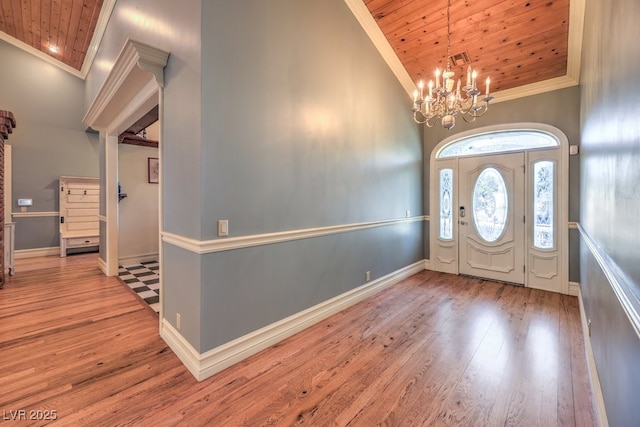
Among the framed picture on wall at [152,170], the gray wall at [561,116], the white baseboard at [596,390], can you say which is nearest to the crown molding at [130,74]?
the framed picture on wall at [152,170]

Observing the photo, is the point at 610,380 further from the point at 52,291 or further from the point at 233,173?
the point at 52,291

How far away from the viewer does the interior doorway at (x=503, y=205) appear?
3.80 m

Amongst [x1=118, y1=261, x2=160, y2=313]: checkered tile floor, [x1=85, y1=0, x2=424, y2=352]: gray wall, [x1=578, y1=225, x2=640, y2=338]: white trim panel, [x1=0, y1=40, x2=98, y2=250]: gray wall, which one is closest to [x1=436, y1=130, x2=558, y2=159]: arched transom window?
[x1=85, y1=0, x2=424, y2=352]: gray wall

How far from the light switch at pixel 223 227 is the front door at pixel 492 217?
13.0 feet

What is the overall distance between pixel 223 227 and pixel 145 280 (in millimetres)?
3047

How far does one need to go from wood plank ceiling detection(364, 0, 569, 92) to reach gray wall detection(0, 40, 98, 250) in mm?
6631

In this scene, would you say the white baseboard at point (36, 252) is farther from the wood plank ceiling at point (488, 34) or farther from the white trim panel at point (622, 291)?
the white trim panel at point (622, 291)

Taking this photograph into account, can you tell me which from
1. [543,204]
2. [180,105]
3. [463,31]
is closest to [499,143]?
[543,204]

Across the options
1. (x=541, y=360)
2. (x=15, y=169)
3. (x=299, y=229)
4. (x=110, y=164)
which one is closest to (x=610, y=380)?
(x=541, y=360)

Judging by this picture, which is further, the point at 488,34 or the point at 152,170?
the point at 152,170

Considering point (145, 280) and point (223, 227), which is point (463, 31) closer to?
point (223, 227)

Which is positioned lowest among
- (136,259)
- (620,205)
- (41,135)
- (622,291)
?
(136,259)

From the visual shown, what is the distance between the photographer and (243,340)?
7.14 ft

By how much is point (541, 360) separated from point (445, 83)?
248 centimetres
